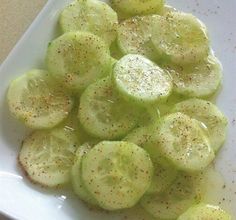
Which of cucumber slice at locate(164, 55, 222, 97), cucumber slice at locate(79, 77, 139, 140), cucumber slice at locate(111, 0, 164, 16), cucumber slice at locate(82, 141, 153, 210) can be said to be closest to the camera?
cucumber slice at locate(82, 141, 153, 210)

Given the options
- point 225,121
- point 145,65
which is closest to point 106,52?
point 145,65

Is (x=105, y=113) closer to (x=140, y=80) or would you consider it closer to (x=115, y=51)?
(x=140, y=80)

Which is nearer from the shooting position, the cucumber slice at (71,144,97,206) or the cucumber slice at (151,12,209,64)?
the cucumber slice at (71,144,97,206)

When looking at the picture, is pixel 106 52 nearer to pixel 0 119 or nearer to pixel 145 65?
pixel 145 65

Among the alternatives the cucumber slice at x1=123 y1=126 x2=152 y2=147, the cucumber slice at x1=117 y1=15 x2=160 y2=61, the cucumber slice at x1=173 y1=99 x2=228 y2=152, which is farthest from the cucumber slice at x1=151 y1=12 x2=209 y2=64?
the cucumber slice at x1=123 y1=126 x2=152 y2=147

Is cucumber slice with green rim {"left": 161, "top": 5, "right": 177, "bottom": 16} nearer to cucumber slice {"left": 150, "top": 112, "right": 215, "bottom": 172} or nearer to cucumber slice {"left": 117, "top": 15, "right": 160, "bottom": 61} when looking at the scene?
cucumber slice {"left": 117, "top": 15, "right": 160, "bottom": 61}

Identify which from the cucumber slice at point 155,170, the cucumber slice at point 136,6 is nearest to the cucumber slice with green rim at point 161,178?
the cucumber slice at point 155,170
